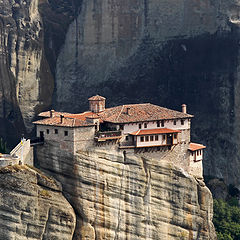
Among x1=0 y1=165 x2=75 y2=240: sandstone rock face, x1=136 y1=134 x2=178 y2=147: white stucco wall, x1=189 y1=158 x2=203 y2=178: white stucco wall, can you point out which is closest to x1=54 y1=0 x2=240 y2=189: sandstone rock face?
x1=189 y1=158 x2=203 y2=178: white stucco wall

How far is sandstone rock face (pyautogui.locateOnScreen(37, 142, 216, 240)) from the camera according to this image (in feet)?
217

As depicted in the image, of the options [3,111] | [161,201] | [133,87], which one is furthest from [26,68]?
[161,201]

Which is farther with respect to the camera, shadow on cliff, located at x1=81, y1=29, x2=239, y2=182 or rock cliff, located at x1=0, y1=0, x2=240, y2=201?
rock cliff, located at x1=0, y1=0, x2=240, y2=201

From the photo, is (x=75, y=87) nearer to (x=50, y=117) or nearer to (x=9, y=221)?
(x=50, y=117)

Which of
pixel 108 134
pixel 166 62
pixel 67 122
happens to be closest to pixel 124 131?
pixel 108 134

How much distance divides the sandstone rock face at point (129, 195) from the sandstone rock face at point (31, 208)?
1295 millimetres

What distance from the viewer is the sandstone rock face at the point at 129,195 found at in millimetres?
66250

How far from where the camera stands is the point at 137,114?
230 feet

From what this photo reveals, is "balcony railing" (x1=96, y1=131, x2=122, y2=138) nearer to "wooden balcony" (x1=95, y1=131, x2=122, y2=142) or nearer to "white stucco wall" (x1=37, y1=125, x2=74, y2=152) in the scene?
"wooden balcony" (x1=95, y1=131, x2=122, y2=142)

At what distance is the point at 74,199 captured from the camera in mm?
66375

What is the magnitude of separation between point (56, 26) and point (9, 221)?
3553 centimetres

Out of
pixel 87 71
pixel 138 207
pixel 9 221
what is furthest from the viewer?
pixel 87 71

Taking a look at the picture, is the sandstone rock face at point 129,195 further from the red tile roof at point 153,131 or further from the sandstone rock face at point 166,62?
the sandstone rock face at point 166,62

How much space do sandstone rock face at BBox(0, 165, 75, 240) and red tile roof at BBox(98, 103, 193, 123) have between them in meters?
7.02
